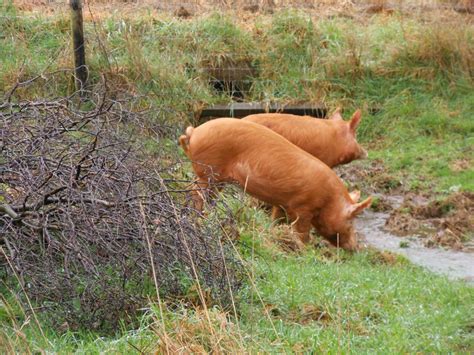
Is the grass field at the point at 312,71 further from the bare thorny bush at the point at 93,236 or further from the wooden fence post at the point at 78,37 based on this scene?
the bare thorny bush at the point at 93,236

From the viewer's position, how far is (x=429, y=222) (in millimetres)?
10656

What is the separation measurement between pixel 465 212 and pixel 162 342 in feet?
21.9

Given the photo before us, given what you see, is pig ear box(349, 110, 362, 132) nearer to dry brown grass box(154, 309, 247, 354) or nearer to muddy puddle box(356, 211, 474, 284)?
muddy puddle box(356, 211, 474, 284)

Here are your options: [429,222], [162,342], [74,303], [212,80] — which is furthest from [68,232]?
[212,80]

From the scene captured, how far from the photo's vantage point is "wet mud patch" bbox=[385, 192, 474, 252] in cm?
995

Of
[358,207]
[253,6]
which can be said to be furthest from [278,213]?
[253,6]

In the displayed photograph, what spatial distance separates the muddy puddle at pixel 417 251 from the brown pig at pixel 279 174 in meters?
0.67

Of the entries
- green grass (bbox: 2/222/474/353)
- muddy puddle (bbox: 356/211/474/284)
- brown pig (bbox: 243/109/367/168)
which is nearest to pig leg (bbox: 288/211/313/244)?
muddy puddle (bbox: 356/211/474/284)

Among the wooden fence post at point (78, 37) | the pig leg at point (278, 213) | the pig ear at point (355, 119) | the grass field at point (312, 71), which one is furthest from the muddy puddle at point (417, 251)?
the wooden fence post at point (78, 37)

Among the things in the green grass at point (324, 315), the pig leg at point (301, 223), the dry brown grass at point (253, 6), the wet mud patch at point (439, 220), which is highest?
the green grass at point (324, 315)

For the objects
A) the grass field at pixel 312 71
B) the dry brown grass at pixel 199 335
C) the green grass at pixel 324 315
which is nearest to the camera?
the dry brown grass at pixel 199 335

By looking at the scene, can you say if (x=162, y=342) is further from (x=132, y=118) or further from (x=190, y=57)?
(x=190, y=57)

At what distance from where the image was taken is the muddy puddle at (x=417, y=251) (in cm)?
892

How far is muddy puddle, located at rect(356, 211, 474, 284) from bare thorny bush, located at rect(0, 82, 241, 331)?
10.9 ft
